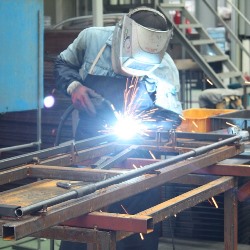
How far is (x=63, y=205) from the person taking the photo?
Result: 2.58m

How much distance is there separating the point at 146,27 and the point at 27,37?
1.61m

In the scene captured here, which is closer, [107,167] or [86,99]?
[107,167]

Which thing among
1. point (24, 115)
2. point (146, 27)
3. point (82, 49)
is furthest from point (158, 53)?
point (24, 115)

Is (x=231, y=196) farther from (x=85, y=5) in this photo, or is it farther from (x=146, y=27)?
(x=85, y=5)

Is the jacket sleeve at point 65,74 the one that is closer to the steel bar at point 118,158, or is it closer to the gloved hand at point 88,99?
the gloved hand at point 88,99

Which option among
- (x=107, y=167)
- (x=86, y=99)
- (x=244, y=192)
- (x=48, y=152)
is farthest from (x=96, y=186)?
(x=86, y=99)

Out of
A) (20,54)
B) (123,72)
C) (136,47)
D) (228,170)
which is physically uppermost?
(20,54)

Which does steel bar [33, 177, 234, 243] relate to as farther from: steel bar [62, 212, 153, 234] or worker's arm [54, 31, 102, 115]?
worker's arm [54, 31, 102, 115]

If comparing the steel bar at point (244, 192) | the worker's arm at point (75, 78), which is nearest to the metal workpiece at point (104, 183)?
the steel bar at point (244, 192)

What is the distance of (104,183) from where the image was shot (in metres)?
2.73

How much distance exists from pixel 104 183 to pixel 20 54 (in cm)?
294

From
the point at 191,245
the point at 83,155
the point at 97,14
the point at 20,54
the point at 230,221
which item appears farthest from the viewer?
the point at 97,14

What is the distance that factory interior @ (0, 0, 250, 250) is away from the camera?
104 inches

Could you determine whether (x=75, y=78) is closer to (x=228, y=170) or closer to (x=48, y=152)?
(x=48, y=152)
